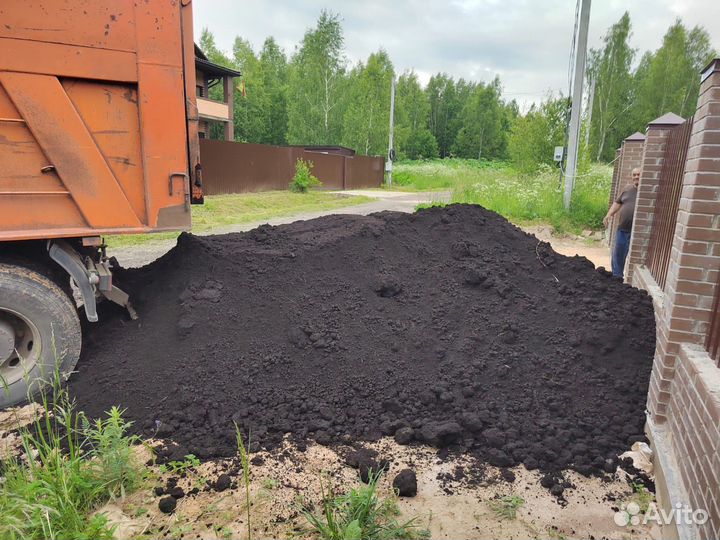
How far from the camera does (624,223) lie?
23.6 feet

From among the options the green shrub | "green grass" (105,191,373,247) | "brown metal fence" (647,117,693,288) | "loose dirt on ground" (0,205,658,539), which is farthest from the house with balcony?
"brown metal fence" (647,117,693,288)

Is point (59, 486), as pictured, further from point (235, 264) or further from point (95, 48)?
point (95, 48)

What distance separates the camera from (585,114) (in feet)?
75.1

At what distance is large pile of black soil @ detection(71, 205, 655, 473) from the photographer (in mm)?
3391

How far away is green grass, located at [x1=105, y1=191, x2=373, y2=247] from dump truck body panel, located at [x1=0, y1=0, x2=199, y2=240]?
6.17m

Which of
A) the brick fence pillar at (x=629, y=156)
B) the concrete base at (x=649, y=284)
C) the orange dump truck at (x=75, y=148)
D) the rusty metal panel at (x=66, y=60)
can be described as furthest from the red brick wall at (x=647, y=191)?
the rusty metal panel at (x=66, y=60)

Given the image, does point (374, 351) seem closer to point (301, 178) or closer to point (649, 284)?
point (649, 284)

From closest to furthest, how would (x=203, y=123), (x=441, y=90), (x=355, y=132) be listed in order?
(x=203, y=123), (x=355, y=132), (x=441, y=90)

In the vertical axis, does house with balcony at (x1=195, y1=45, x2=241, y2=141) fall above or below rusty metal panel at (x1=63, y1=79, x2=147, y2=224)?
above

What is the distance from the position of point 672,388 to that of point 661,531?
0.88 meters

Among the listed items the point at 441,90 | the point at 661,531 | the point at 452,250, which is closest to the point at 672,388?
the point at 661,531

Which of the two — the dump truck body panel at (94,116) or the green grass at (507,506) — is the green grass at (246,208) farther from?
the green grass at (507,506)

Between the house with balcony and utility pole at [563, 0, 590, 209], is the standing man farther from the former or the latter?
the house with balcony

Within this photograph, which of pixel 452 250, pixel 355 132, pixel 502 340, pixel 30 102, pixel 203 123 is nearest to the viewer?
pixel 30 102
